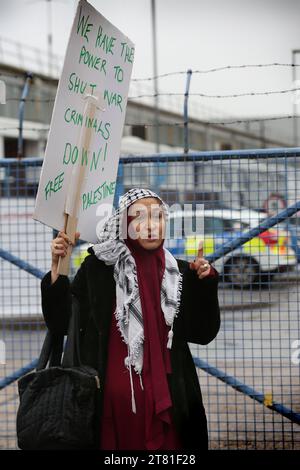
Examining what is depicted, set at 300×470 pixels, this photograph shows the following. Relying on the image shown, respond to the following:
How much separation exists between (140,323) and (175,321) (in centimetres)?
19

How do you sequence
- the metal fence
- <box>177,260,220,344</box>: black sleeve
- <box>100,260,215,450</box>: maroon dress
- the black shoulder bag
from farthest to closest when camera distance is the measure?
1. the metal fence
2. <box>177,260,220,344</box>: black sleeve
3. <box>100,260,215,450</box>: maroon dress
4. the black shoulder bag

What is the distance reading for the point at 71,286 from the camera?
337 centimetres

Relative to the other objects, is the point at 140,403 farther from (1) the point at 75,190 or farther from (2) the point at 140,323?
(1) the point at 75,190

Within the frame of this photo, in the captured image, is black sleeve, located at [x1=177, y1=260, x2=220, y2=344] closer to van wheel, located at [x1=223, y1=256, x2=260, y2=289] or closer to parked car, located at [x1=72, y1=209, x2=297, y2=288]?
parked car, located at [x1=72, y1=209, x2=297, y2=288]

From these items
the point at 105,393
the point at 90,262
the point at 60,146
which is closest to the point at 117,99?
the point at 60,146

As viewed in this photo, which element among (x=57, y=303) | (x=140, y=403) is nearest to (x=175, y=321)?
(x=140, y=403)

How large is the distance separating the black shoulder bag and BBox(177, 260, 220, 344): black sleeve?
508 mm

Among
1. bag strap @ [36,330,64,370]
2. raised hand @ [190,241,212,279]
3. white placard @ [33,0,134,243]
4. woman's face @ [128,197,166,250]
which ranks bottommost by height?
bag strap @ [36,330,64,370]

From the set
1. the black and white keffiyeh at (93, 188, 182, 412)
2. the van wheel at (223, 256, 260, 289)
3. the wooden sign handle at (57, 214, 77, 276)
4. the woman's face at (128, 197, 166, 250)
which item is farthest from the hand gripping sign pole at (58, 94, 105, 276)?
the van wheel at (223, 256, 260, 289)

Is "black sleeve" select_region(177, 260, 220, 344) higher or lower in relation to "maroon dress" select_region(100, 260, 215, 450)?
higher

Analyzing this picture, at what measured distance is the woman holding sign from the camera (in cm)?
321

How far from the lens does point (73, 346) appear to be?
3.25 m
